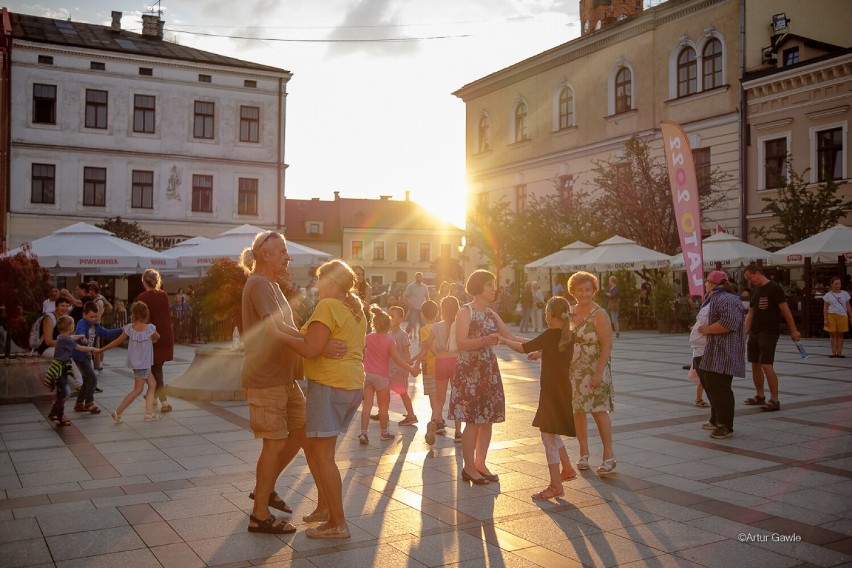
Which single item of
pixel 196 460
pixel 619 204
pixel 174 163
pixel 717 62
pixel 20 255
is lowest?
pixel 196 460

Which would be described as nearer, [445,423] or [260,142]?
[445,423]

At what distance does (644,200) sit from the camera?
30.7 m

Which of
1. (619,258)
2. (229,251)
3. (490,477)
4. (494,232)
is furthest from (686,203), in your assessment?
(494,232)

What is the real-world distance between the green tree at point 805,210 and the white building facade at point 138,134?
23.5m

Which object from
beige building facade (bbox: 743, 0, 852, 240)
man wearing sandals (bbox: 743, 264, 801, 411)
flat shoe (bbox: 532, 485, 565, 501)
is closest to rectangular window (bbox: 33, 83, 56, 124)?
beige building facade (bbox: 743, 0, 852, 240)

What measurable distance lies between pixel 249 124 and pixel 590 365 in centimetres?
3492

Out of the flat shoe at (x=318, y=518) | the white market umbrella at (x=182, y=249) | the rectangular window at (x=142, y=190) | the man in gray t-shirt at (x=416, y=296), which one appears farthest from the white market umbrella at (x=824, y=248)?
the rectangular window at (x=142, y=190)

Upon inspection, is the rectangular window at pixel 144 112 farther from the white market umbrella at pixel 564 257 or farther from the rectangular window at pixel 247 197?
the white market umbrella at pixel 564 257

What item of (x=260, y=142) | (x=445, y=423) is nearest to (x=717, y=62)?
(x=260, y=142)

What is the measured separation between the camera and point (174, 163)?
3769 centimetres

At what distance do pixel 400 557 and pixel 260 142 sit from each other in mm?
36594

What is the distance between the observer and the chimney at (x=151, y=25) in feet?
137

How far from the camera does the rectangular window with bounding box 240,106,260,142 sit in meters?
39.2

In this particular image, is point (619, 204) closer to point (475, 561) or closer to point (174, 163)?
point (174, 163)
